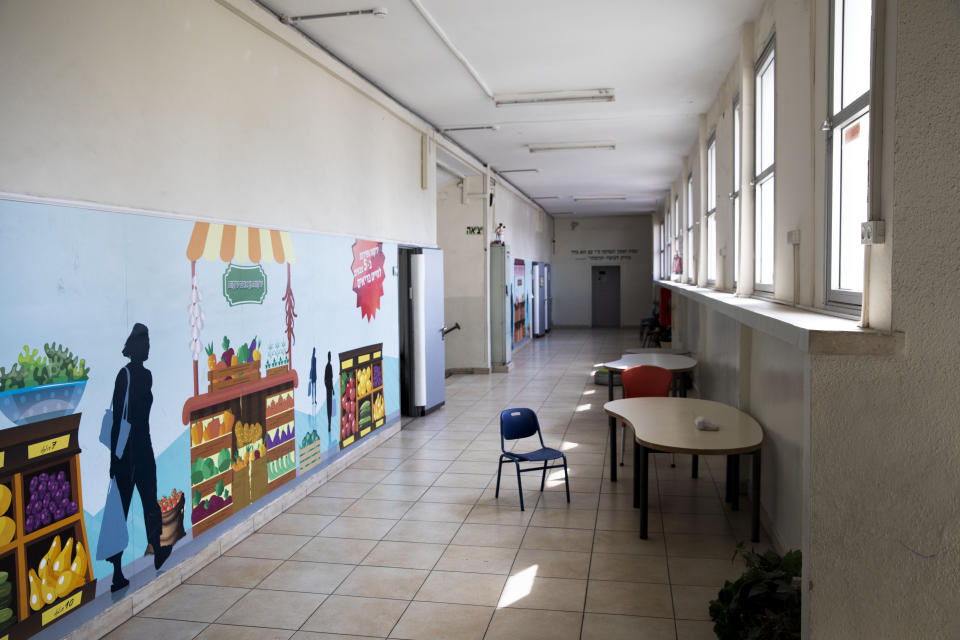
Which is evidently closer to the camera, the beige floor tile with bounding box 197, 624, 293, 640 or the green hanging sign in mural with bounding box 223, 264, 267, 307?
the beige floor tile with bounding box 197, 624, 293, 640

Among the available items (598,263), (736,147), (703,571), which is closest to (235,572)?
(703,571)

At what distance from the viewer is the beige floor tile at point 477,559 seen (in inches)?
173

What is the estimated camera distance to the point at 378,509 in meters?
5.51

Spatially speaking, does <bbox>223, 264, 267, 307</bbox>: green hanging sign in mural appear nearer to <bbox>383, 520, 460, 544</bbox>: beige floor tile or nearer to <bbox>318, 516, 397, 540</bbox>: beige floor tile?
<bbox>318, 516, 397, 540</bbox>: beige floor tile

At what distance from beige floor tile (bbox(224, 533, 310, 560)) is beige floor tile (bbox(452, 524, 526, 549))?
1061mm

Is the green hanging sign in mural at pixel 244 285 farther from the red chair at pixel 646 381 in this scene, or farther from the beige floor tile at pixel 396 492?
the red chair at pixel 646 381

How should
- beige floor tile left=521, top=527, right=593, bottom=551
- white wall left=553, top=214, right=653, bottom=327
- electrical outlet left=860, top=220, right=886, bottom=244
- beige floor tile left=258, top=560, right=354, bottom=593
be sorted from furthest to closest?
1. white wall left=553, top=214, right=653, bottom=327
2. beige floor tile left=521, top=527, right=593, bottom=551
3. beige floor tile left=258, top=560, right=354, bottom=593
4. electrical outlet left=860, top=220, right=886, bottom=244

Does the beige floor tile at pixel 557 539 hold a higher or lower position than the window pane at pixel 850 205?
lower

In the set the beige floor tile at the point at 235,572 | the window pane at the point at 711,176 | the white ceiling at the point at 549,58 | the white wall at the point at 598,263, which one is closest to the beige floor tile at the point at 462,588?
the beige floor tile at the point at 235,572

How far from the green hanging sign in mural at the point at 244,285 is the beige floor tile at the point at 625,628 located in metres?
2.92

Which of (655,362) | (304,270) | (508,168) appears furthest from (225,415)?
(508,168)

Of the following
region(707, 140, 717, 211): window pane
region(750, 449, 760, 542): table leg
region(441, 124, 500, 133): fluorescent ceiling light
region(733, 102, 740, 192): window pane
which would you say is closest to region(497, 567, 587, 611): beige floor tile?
region(750, 449, 760, 542): table leg

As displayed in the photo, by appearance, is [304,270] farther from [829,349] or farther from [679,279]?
[679,279]

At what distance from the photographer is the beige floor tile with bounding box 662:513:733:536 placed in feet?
16.3
